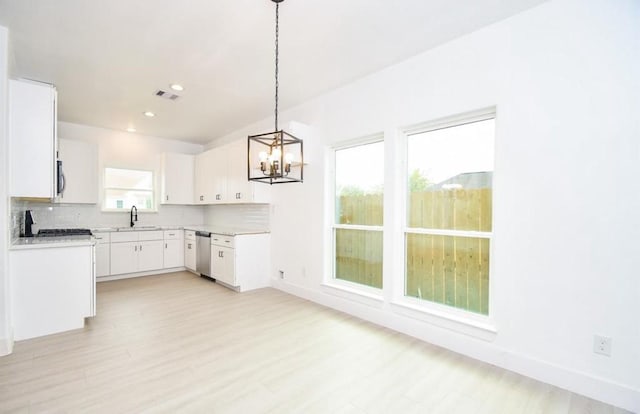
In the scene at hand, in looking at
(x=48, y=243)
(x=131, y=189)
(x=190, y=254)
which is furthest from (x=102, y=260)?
(x=48, y=243)

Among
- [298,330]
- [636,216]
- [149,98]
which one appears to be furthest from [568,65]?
[149,98]

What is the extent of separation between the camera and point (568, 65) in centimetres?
212

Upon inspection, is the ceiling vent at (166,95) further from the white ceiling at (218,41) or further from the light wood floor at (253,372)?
the light wood floor at (253,372)

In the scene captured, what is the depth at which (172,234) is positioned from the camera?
19.4 feet

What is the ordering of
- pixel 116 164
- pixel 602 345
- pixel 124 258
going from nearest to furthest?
pixel 602 345
pixel 124 258
pixel 116 164

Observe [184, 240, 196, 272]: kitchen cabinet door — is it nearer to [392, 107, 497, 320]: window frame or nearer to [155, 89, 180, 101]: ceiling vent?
[155, 89, 180, 101]: ceiling vent

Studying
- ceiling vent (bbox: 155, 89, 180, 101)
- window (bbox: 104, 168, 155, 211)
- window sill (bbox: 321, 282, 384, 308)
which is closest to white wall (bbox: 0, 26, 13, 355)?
ceiling vent (bbox: 155, 89, 180, 101)

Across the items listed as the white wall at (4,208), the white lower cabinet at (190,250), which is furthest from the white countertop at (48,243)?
the white lower cabinet at (190,250)

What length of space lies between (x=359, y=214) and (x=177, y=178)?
168 inches

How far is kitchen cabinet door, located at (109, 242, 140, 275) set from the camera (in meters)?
5.21

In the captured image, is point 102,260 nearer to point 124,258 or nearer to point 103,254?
point 103,254

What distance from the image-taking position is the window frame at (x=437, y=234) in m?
2.53

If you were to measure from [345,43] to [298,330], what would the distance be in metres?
2.84

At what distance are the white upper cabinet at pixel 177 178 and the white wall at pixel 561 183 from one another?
5.12 metres
